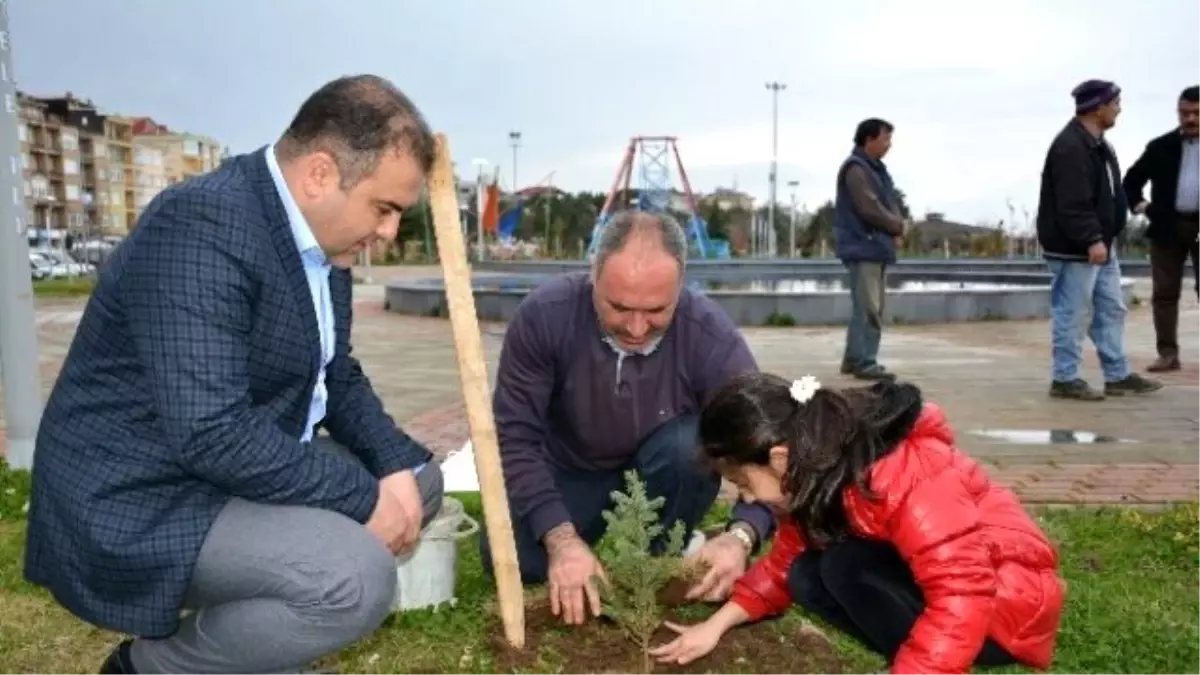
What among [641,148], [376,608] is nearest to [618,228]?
[376,608]

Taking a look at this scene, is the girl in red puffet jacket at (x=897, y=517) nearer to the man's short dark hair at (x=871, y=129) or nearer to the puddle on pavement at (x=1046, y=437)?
the puddle on pavement at (x=1046, y=437)

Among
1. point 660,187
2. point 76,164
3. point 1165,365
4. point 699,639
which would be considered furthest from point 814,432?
point 76,164

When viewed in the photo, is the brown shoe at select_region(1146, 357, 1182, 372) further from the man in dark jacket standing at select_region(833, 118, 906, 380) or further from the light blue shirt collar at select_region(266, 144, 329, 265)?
the light blue shirt collar at select_region(266, 144, 329, 265)

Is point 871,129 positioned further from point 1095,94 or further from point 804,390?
point 804,390

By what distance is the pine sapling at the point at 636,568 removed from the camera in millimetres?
2854

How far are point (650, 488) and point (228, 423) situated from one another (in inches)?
67.9

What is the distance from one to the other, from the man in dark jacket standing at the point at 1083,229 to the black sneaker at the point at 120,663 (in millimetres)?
5868

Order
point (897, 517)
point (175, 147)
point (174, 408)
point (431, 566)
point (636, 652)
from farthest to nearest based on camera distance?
point (175, 147) → point (431, 566) → point (636, 652) → point (897, 517) → point (174, 408)

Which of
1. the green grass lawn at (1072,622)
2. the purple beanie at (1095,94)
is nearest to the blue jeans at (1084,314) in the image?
the purple beanie at (1095,94)

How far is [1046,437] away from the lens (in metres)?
6.16

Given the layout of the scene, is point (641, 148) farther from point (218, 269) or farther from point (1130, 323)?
point (218, 269)

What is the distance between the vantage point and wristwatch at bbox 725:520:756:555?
11.0ft

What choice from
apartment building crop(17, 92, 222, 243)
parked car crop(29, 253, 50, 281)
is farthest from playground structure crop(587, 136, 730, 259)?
apartment building crop(17, 92, 222, 243)

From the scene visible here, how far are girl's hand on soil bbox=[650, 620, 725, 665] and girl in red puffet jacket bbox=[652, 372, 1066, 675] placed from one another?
0.32m
